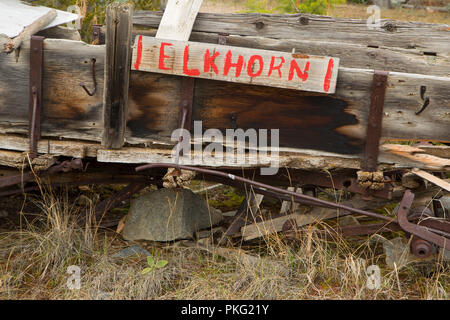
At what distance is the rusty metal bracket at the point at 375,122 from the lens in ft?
10.5

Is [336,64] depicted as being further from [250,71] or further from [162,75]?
[162,75]

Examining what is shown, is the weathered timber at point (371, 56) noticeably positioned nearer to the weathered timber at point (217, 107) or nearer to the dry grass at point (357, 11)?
the weathered timber at point (217, 107)

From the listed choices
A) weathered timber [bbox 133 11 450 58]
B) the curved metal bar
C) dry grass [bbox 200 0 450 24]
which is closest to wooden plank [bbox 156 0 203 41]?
weathered timber [bbox 133 11 450 58]

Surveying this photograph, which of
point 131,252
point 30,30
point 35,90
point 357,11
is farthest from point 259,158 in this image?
point 357,11

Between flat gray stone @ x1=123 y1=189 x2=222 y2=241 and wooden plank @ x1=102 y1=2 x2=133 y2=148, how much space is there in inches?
37.6

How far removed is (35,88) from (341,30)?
2779 millimetres

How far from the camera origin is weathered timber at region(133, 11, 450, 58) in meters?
4.56

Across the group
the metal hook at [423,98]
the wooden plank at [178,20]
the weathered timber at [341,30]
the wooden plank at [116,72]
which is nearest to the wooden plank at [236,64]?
the wooden plank at [116,72]

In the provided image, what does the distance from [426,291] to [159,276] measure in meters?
1.90

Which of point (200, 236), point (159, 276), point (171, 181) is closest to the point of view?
point (171, 181)

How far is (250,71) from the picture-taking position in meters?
3.20

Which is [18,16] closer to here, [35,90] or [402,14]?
[35,90]

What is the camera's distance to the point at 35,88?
3.31 meters

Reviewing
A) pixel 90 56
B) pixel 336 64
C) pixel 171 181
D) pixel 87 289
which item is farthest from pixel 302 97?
pixel 87 289
